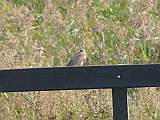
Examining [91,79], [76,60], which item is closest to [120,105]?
[91,79]

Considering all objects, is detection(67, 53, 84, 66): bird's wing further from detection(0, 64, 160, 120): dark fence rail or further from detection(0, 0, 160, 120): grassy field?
detection(0, 64, 160, 120): dark fence rail

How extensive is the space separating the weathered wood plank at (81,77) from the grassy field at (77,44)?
8.52 ft

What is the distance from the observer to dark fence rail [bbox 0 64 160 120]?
352 cm

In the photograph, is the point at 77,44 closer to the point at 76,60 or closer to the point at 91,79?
the point at 76,60

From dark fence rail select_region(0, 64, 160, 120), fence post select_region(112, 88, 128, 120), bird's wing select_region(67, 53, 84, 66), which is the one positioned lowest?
fence post select_region(112, 88, 128, 120)

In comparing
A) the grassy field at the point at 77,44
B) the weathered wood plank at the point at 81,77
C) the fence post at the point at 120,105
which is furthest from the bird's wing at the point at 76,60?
the fence post at the point at 120,105

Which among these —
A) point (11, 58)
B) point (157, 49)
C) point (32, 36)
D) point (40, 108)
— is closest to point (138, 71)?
point (40, 108)

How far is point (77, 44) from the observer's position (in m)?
9.45

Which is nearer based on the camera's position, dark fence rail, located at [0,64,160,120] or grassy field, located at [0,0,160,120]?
dark fence rail, located at [0,64,160,120]

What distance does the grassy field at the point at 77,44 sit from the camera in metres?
6.50

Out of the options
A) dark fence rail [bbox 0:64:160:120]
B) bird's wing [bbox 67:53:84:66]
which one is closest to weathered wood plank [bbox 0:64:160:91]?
dark fence rail [bbox 0:64:160:120]

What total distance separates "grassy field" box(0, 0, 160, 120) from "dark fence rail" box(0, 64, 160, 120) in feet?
8.53

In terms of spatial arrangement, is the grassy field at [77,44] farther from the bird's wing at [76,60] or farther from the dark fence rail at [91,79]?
the dark fence rail at [91,79]

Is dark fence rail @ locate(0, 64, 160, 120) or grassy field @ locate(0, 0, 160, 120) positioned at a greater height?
grassy field @ locate(0, 0, 160, 120)
